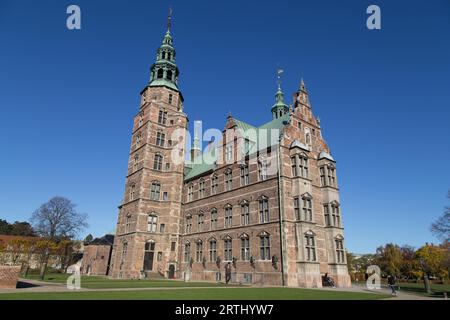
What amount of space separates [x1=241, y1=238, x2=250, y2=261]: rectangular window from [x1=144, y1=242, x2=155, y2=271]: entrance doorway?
13.9 metres

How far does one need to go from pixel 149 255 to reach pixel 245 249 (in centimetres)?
1457

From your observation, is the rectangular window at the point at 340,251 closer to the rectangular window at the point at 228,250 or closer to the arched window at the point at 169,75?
the rectangular window at the point at 228,250

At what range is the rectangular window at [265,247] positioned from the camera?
88.6 feet

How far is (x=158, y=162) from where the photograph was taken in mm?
41781

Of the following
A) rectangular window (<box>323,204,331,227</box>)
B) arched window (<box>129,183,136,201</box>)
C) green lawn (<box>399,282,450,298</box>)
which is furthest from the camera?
arched window (<box>129,183,136,201</box>)

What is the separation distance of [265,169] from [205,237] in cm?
1228

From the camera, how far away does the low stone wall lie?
16.1m

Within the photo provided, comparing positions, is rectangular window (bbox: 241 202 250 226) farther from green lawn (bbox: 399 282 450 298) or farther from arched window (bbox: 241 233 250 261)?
green lawn (bbox: 399 282 450 298)

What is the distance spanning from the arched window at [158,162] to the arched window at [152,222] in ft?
22.6

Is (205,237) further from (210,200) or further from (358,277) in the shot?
(358,277)

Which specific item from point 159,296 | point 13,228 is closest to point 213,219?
point 159,296

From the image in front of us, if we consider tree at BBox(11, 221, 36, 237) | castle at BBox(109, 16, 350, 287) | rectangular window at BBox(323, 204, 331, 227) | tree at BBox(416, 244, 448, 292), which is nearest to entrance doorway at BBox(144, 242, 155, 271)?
castle at BBox(109, 16, 350, 287)

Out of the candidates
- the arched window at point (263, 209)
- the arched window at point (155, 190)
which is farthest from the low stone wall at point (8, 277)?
the arched window at point (155, 190)
